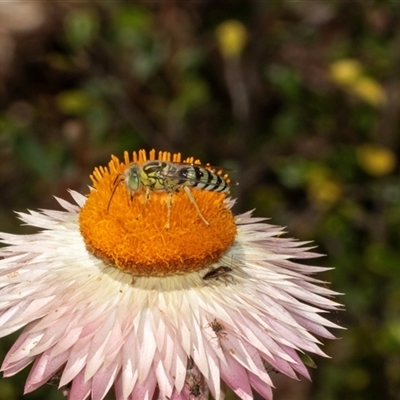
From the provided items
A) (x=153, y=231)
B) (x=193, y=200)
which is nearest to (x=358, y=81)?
(x=193, y=200)

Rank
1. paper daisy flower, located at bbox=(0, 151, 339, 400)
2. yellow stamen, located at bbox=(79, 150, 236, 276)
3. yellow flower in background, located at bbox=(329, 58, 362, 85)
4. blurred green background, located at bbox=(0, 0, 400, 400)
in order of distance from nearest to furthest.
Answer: paper daisy flower, located at bbox=(0, 151, 339, 400) → yellow stamen, located at bbox=(79, 150, 236, 276) → blurred green background, located at bbox=(0, 0, 400, 400) → yellow flower in background, located at bbox=(329, 58, 362, 85)

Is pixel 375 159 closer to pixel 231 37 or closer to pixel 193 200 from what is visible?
pixel 231 37

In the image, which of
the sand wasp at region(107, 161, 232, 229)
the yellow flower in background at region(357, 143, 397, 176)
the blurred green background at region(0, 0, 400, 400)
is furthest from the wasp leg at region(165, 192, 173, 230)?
the yellow flower in background at region(357, 143, 397, 176)

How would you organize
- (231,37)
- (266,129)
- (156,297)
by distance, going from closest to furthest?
(156,297)
(231,37)
(266,129)

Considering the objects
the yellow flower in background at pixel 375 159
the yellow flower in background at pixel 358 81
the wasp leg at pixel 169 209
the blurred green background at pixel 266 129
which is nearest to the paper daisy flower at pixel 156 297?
the wasp leg at pixel 169 209

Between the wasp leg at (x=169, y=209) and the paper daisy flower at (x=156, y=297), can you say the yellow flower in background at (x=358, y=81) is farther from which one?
the wasp leg at (x=169, y=209)

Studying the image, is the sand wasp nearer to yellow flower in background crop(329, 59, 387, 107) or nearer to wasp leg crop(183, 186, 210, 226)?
wasp leg crop(183, 186, 210, 226)
